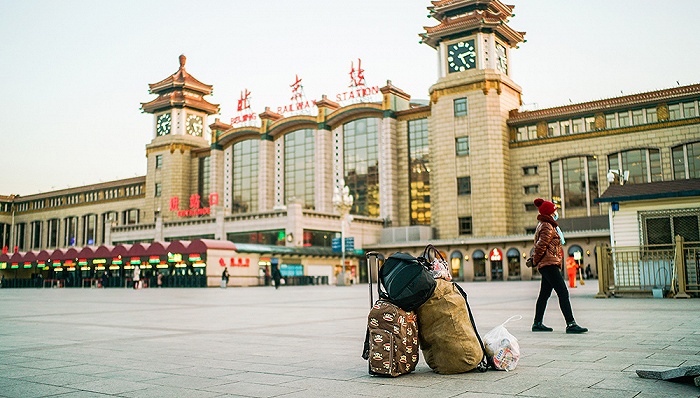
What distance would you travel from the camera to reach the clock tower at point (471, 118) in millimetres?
60219

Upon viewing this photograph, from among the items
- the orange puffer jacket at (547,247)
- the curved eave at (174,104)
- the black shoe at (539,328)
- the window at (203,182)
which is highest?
the curved eave at (174,104)

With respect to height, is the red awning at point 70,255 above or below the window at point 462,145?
below

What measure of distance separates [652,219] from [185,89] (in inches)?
2953

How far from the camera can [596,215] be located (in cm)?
5666

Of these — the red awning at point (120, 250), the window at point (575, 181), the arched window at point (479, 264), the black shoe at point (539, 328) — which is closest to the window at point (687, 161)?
the window at point (575, 181)

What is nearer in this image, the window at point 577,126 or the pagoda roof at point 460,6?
the window at point 577,126

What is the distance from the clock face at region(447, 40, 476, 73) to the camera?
62375mm

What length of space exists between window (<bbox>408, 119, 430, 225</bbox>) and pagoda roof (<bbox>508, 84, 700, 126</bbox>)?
31.7 feet

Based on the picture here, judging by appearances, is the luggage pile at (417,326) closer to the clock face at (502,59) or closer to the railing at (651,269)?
the railing at (651,269)

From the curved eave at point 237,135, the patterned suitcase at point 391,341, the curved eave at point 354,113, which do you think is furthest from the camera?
the curved eave at point 237,135

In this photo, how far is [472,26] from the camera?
6150 cm

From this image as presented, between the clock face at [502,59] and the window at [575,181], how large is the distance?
11.4 meters

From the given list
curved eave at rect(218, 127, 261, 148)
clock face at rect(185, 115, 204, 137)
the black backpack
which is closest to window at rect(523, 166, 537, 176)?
curved eave at rect(218, 127, 261, 148)

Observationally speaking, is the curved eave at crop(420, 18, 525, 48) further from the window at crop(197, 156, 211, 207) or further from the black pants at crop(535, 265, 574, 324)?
the black pants at crop(535, 265, 574, 324)
